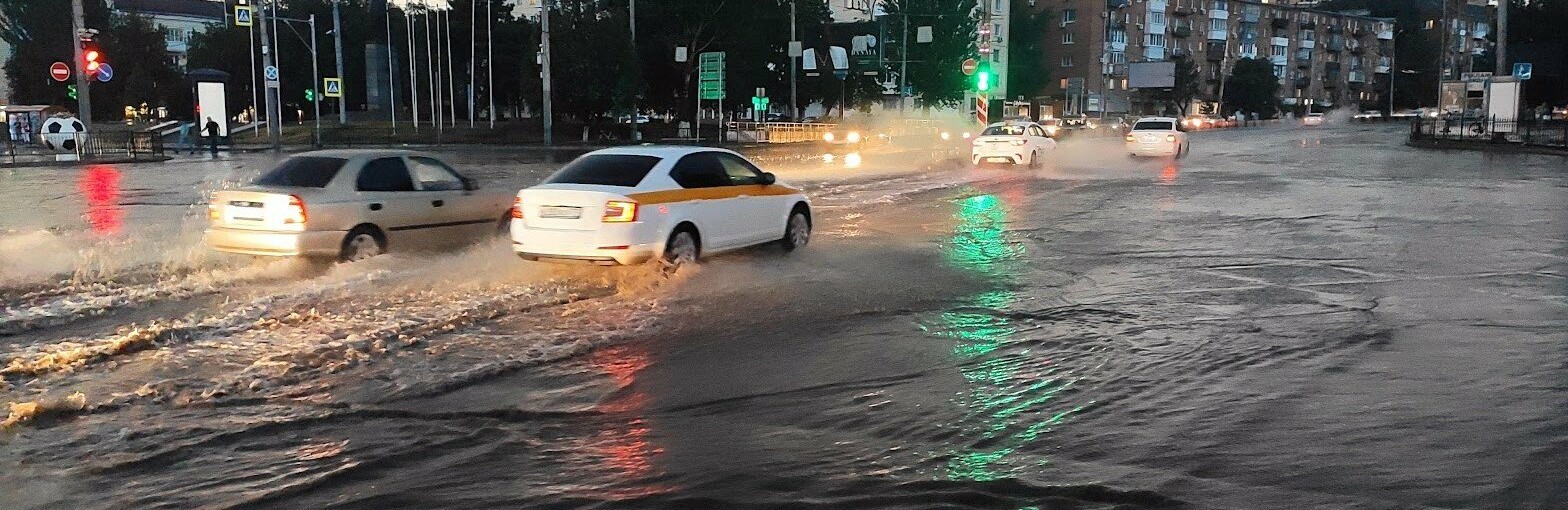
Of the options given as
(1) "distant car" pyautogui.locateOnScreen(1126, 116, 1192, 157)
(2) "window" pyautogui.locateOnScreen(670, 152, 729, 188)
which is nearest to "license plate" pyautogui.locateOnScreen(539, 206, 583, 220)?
(2) "window" pyautogui.locateOnScreen(670, 152, 729, 188)

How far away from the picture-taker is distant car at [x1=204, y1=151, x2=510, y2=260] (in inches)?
472

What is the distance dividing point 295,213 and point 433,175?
1.89 meters

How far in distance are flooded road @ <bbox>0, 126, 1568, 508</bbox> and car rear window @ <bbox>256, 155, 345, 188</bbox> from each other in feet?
3.18

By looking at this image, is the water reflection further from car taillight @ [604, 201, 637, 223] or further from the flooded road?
car taillight @ [604, 201, 637, 223]

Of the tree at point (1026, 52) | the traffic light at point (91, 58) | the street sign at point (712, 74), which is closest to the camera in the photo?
the traffic light at point (91, 58)

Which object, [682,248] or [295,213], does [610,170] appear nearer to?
[682,248]

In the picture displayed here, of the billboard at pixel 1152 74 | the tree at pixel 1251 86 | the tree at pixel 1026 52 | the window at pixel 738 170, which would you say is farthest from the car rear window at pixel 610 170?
the tree at pixel 1251 86

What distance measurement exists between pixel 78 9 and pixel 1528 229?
3502cm

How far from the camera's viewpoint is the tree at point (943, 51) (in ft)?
274

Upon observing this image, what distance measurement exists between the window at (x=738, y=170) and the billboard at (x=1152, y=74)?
306ft

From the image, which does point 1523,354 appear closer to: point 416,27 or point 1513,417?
point 1513,417

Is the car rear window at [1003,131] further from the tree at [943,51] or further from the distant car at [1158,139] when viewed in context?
the tree at [943,51]

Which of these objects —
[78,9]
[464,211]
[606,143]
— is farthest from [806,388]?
[606,143]

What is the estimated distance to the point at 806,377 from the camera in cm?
754
